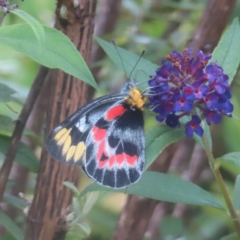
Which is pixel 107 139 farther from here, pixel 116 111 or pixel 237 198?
pixel 237 198

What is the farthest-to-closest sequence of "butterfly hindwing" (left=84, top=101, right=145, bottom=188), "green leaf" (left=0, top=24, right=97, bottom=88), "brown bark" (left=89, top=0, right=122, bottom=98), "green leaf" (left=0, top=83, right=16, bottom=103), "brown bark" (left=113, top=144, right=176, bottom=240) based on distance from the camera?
"brown bark" (left=89, top=0, right=122, bottom=98) < "brown bark" (left=113, top=144, right=176, bottom=240) < "green leaf" (left=0, top=83, right=16, bottom=103) < "butterfly hindwing" (left=84, top=101, right=145, bottom=188) < "green leaf" (left=0, top=24, right=97, bottom=88)

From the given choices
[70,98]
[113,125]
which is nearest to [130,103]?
[113,125]

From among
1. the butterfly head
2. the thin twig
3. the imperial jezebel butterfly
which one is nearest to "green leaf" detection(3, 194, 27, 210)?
the thin twig

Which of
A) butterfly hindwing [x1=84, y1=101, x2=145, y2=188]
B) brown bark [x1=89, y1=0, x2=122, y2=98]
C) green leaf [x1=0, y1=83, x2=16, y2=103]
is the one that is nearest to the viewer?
butterfly hindwing [x1=84, y1=101, x2=145, y2=188]

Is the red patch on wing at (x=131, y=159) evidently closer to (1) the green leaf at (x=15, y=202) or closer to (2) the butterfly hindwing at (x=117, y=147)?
(2) the butterfly hindwing at (x=117, y=147)

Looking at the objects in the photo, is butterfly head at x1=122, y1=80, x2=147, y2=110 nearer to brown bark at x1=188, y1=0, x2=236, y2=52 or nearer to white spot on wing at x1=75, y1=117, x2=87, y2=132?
white spot on wing at x1=75, y1=117, x2=87, y2=132

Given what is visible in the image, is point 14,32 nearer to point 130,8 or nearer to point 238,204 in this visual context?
point 238,204
